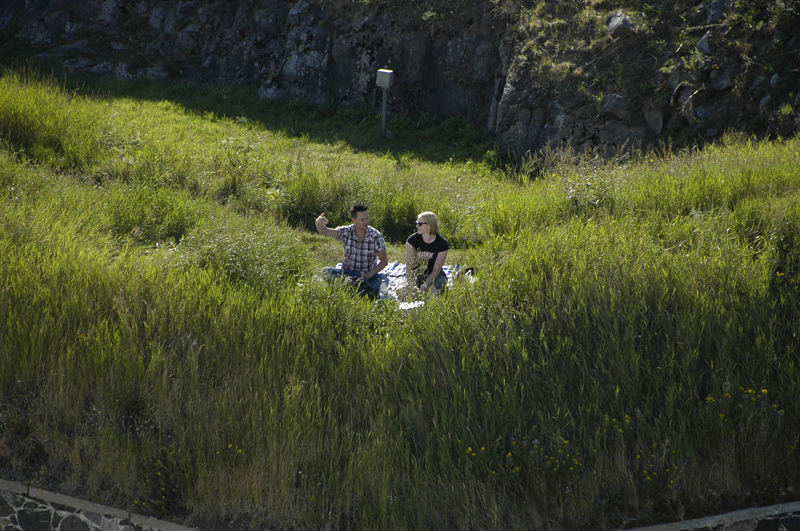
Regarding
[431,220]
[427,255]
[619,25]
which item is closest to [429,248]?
[427,255]

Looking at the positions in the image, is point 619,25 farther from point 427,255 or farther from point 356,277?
point 356,277

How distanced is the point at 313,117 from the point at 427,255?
10.5m

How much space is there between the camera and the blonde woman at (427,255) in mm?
7359

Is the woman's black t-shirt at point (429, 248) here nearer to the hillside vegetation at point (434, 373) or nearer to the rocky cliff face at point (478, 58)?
the hillside vegetation at point (434, 373)

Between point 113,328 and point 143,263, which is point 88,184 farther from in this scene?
point 113,328

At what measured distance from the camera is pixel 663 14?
13.1 metres

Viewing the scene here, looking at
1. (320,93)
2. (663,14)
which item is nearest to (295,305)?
(663,14)

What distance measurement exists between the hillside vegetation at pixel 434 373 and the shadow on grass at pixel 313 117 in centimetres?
714

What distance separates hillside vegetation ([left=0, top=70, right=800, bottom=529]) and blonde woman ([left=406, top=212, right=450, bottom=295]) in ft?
1.75

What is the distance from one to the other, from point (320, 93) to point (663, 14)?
9.39 metres

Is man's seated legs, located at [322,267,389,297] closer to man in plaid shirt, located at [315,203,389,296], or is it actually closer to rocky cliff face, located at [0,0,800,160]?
man in plaid shirt, located at [315,203,389,296]

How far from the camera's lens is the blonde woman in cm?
736

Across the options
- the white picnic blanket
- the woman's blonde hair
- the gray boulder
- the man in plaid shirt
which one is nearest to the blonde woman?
the woman's blonde hair

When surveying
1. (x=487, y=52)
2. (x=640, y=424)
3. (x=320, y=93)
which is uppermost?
(x=487, y=52)
